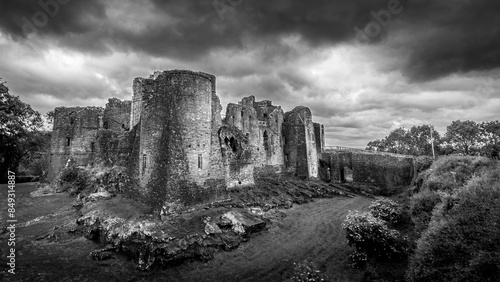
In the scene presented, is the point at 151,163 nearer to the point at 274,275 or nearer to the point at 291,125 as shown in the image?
the point at 274,275

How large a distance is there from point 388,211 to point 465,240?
6.64m

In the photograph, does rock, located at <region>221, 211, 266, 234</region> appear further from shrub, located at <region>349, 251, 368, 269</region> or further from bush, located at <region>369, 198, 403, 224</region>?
bush, located at <region>369, 198, 403, 224</region>

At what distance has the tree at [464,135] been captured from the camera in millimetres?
31812

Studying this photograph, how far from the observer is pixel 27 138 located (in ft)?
87.1

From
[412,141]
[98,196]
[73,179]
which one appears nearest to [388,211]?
[98,196]

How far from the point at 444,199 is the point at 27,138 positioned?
37476 mm

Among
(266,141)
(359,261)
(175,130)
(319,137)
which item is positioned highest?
(319,137)

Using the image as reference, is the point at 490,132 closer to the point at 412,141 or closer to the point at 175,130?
the point at 412,141

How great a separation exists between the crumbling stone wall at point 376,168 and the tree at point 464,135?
41.3ft

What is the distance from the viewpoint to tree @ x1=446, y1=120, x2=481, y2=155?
31812mm

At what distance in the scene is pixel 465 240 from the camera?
6.65 meters

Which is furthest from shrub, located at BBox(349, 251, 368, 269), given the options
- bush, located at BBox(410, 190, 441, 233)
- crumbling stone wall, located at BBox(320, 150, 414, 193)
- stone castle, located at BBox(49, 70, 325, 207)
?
crumbling stone wall, located at BBox(320, 150, 414, 193)

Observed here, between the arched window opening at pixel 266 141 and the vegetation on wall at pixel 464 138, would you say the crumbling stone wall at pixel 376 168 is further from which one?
the arched window opening at pixel 266 141

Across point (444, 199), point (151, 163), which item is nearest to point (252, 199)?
point (151, 163)
